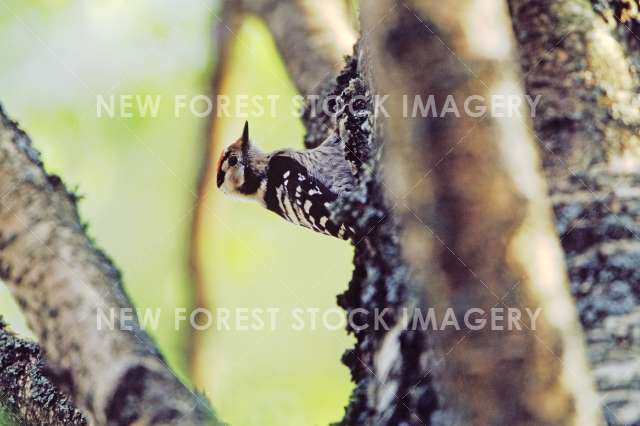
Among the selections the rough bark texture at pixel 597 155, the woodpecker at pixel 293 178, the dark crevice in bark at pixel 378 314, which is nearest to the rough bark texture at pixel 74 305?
the dark crevice in bark at pixel 378 314

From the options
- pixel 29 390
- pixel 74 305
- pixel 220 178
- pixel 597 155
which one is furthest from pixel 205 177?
pixel 597 155

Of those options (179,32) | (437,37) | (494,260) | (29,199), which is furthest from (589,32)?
(179,32)

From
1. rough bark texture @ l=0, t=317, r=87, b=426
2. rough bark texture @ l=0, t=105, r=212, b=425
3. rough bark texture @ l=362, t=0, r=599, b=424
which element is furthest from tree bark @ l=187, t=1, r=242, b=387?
rough bark texture @ l=362, t=0, r=599, b=424

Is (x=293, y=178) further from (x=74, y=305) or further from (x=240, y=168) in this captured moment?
(x=74, y=305)

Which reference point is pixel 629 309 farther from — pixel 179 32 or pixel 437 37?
pixel 179 32

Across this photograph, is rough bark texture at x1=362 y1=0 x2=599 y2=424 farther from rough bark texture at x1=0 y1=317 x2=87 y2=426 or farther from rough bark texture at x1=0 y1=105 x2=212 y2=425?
rough bark texture at x1=0 y1=317 x2=87 y2=426

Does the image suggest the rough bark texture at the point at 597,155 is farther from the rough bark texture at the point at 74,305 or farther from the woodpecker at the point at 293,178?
the woodpecker at the point at 293,178
